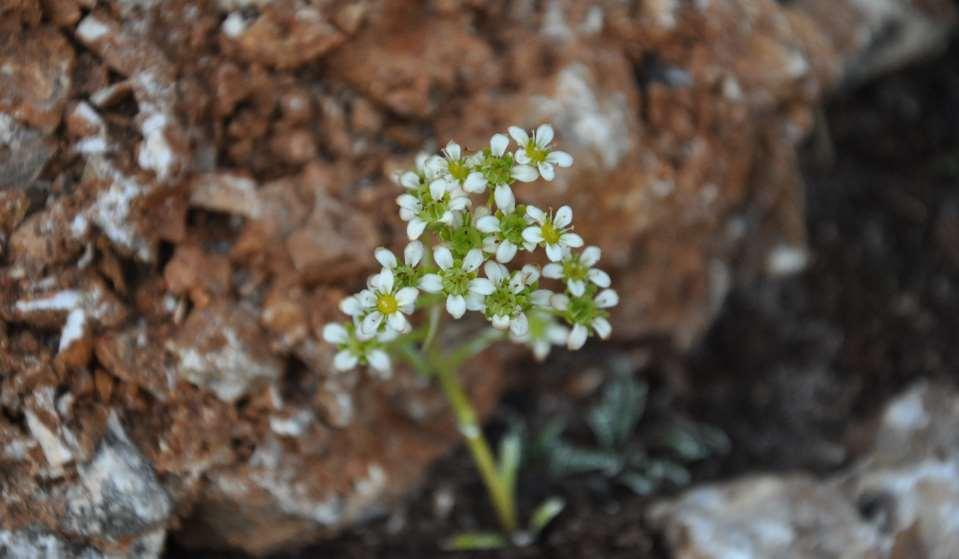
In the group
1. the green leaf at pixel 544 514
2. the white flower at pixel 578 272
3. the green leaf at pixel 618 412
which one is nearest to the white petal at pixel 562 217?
the white flower at pixel 578 272

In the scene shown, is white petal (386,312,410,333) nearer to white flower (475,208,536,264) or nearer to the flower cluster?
the flower cluster

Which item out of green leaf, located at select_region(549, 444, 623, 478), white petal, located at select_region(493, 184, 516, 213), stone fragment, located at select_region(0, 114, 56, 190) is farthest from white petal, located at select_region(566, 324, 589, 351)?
stone fragment, located at select_region(0, 114, 56, 190)

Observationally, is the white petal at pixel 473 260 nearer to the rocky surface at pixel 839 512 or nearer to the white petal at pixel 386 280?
the white petal at pixel 386 280

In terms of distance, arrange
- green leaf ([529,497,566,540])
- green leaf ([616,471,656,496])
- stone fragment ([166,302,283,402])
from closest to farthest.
→ stone fragment ([166,302,283,402]) → green leaf ([529,497,566,540]) → green leaf ([616,471,656,496])

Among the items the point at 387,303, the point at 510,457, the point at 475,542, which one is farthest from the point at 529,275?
the point at 475,542

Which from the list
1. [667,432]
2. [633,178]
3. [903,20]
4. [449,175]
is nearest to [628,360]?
[667,432]

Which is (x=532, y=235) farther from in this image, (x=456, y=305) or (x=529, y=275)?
(x=456, y=305)
